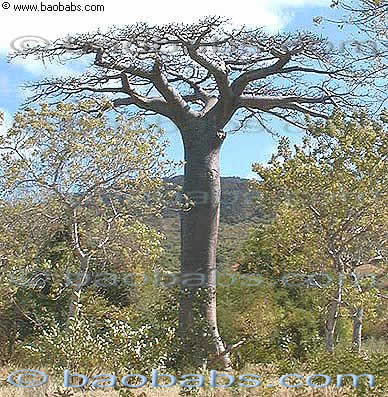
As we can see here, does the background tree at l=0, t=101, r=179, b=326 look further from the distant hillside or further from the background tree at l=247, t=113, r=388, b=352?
the distant hillside

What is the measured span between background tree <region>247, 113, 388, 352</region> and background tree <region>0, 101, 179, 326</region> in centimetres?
134

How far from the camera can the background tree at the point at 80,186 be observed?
6.73 m

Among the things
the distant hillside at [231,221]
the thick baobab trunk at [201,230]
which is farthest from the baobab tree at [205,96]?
the distant hillside at [231,221]

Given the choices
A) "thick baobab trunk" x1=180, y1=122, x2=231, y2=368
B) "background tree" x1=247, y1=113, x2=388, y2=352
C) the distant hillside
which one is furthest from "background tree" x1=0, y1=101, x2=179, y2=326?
the distant hillside

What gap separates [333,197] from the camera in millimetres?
7020

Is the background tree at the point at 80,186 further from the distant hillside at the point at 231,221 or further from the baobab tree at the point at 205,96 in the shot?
the distant hillside at the point at 231,221

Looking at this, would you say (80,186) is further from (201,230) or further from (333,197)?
(333,197)

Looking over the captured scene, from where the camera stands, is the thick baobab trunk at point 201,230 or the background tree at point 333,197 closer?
the background tree at point 333,197

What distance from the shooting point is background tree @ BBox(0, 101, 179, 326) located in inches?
265

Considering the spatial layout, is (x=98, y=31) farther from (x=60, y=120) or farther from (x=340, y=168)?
(x=340, y=168)

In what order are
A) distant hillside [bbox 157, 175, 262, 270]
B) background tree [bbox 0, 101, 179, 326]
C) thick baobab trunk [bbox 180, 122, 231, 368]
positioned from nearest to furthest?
background tree [bbox 0, 101, 179, 326] → thick baobab trunk [bbox 180, 122, 231, 368] → distant hillside [bbox 157, 175, 262, 270]

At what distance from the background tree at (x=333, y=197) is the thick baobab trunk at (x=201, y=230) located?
85cm

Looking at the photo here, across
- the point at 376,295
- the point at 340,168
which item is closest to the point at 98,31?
the point at 340,168

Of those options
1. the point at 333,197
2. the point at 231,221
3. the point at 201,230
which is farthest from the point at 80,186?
the point at 231,221
